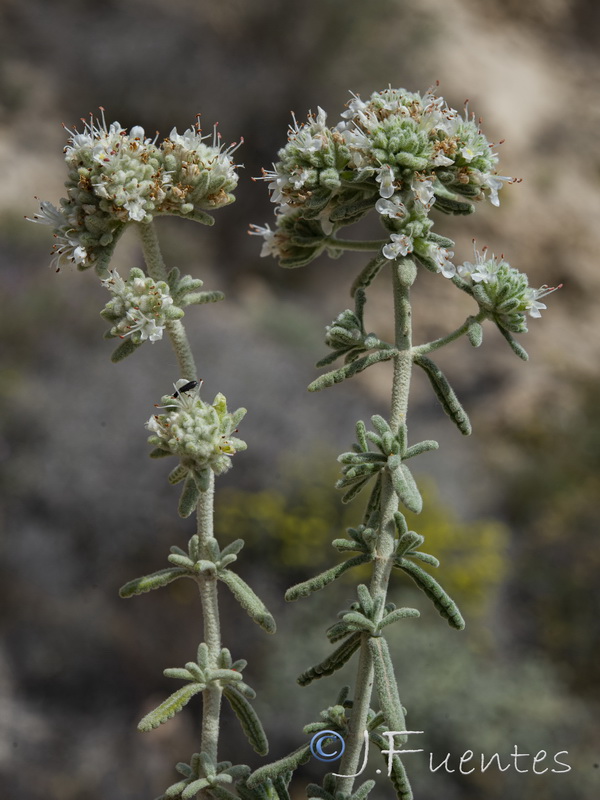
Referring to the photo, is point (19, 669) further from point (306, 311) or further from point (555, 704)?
point (306, 311)

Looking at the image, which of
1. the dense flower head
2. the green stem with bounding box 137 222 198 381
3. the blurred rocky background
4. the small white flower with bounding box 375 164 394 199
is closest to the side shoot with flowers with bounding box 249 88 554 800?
the small white flower with bounding box 375 164 394 199

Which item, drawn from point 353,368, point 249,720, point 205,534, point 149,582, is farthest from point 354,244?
point 249,720

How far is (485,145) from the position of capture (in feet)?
5.50

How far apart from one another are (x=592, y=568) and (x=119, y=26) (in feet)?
29.3

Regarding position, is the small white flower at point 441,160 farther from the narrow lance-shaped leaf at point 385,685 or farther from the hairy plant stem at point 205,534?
the narrow lance-shaped leaf at point 385,685

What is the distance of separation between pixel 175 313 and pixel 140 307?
0.07 m

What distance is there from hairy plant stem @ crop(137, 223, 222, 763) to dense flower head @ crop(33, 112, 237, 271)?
8 centimetres

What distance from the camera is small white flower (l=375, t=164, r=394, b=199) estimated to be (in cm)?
157

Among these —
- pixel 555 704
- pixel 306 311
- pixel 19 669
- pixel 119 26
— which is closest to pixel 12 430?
pixel 19 669

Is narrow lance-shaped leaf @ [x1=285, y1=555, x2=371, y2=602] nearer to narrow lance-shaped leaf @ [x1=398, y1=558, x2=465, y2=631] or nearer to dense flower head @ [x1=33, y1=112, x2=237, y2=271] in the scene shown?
narrow lance-shaped leaf @ [x1=398, y1=558, x2=465, y2=631]

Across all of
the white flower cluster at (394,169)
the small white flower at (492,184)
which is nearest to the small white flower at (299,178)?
the white flower cluster at (394,169)

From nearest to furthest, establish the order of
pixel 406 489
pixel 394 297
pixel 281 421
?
pixel 406 489
pixel 394 297
pixel 281 421

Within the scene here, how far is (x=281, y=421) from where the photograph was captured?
7.05 metres

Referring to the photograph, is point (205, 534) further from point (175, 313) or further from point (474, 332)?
point (474, 332)
